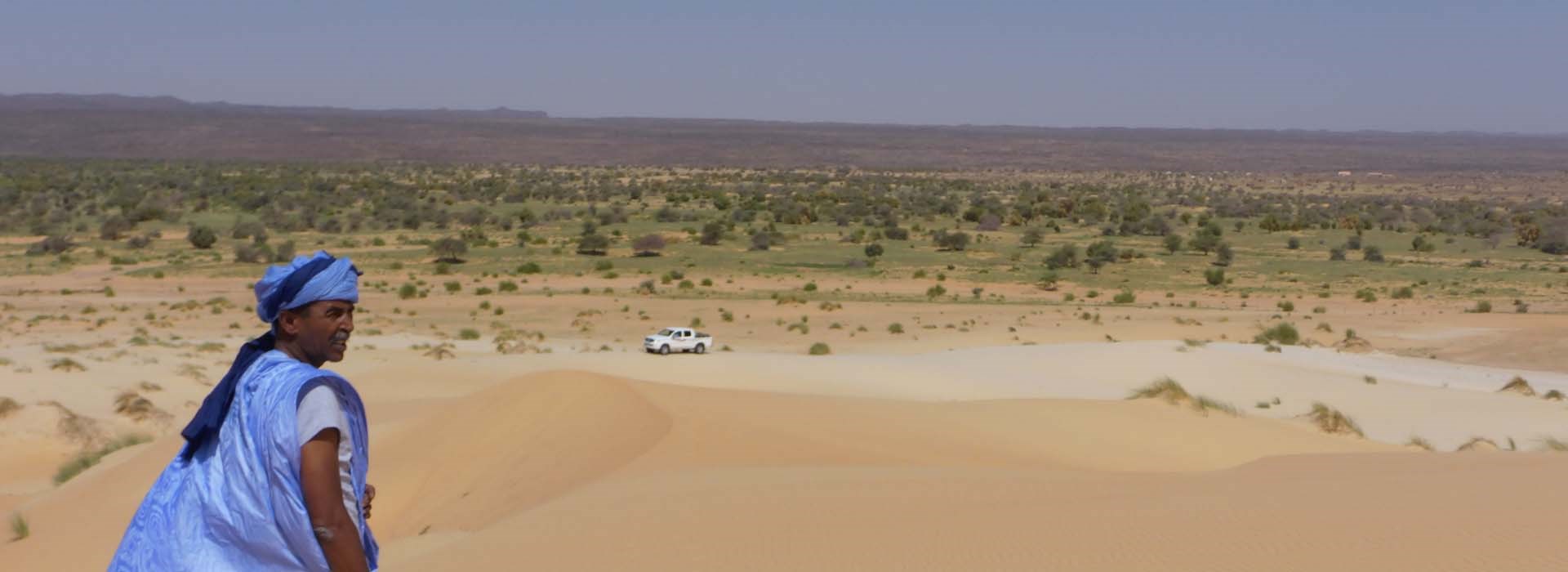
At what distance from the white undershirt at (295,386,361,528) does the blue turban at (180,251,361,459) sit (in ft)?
0.85

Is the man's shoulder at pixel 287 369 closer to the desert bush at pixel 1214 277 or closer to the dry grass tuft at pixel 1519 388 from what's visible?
the dry grass tuft at pixel 1519 388

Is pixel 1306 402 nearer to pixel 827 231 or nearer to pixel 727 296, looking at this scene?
pixel 727 296

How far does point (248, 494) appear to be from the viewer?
144 inches

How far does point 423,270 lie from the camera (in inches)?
1759

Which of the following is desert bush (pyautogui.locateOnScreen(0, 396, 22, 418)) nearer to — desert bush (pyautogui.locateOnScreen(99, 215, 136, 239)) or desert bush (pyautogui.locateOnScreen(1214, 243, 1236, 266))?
desert bush (pyautogui.locateOnScreen(99, 215, 136, 239))

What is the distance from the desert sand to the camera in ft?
24.6

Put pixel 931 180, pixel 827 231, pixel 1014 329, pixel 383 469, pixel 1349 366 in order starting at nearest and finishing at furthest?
pixel 383 469
pixel 1349 366
pixel 1014 329
pixel 827 231
pixel 931 180

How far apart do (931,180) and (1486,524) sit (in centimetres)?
10637

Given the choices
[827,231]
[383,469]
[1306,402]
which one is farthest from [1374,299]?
[383,469]

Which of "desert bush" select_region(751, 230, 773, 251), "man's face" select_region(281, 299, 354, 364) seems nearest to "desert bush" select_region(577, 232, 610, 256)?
"desert bush" select_region(751, 230, 773, 251)

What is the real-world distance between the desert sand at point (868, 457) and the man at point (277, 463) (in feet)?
11.9

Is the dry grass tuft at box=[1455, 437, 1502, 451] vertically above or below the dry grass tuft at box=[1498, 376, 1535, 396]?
above

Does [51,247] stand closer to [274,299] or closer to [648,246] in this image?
[648,246]

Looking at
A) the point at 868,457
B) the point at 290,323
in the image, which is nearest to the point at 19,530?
the point at 868,457
